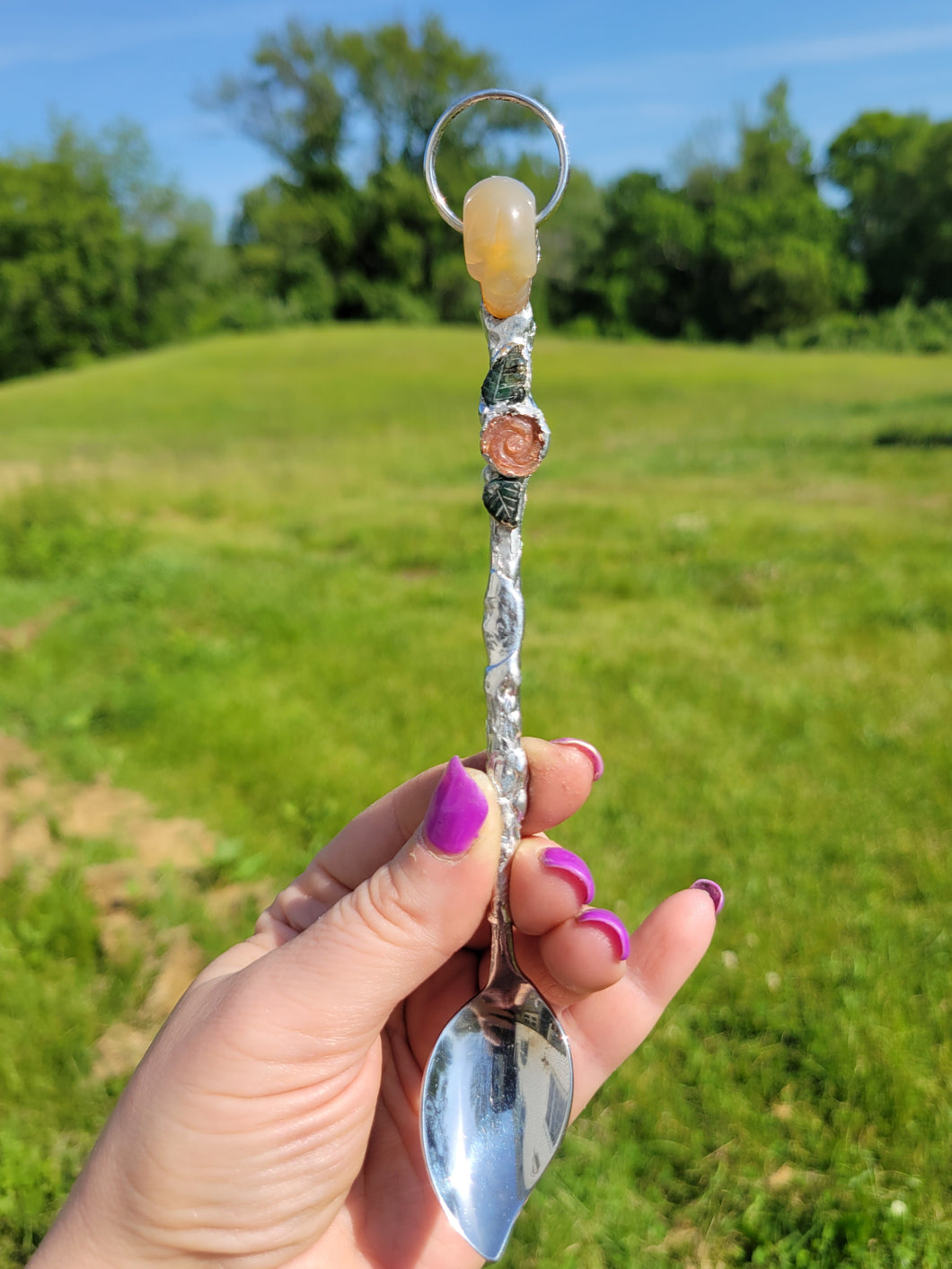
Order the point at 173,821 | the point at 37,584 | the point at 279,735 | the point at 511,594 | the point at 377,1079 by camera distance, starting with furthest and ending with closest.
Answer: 1. the point at 37,584
2. the point at 279,735
3. the point at 173,821
4. the point at 377,1079
5. the point at 511,594

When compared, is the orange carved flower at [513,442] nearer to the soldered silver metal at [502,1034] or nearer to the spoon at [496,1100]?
the soldered silver metal at [502,1034]

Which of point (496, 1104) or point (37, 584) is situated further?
point (37, 584)

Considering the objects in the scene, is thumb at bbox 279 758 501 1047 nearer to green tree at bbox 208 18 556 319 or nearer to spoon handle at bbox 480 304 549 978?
spoon handle at bbox 480 304 549 978

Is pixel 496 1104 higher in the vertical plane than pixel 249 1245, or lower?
higher

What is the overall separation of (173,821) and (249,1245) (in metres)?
2.55

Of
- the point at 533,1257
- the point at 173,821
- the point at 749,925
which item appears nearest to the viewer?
the point at 533,1257

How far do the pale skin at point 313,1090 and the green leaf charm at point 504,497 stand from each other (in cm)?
47

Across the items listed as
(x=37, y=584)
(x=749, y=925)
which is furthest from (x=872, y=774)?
(x=37, y=584)

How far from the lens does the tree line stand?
1668 inches

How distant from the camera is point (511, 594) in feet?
4.96

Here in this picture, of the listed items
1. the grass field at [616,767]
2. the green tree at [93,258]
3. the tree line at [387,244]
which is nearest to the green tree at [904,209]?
the tree line at [387,244]

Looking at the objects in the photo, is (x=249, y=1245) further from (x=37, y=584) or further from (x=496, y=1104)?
(x=37, y=584)

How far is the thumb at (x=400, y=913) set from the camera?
4.77 ft

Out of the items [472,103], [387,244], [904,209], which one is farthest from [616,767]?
[904,209]
